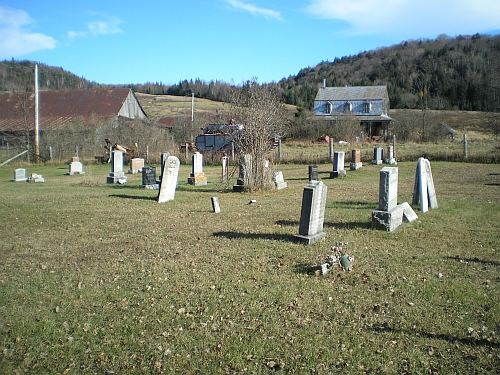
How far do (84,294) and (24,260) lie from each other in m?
2.26

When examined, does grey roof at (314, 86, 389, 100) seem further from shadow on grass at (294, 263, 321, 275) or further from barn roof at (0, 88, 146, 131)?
shadow on grass at (294, 263, 321, 275)

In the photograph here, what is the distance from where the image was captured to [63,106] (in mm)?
47125

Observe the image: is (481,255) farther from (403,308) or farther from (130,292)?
(130,292)

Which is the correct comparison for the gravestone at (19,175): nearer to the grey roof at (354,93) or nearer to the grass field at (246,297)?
the grass field at (246,297)

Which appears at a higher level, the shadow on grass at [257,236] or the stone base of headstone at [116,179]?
the stone base of headstone at [116,179]

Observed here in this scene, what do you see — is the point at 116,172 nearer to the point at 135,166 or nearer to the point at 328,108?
the point at 135,166

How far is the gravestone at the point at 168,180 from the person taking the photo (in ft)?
42.7

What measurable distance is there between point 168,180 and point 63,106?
3917cm

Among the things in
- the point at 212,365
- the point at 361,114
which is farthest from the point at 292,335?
the point at 361,114

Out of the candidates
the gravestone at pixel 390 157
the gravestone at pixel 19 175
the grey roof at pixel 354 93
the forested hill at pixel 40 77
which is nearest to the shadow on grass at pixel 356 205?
the gravestone at pixel 390 157

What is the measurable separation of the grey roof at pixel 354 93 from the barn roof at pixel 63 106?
1148 inches

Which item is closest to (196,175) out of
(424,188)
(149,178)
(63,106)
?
(149,178)

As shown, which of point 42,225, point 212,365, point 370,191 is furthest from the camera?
point 370,191

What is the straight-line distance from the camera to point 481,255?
22.4 ft
